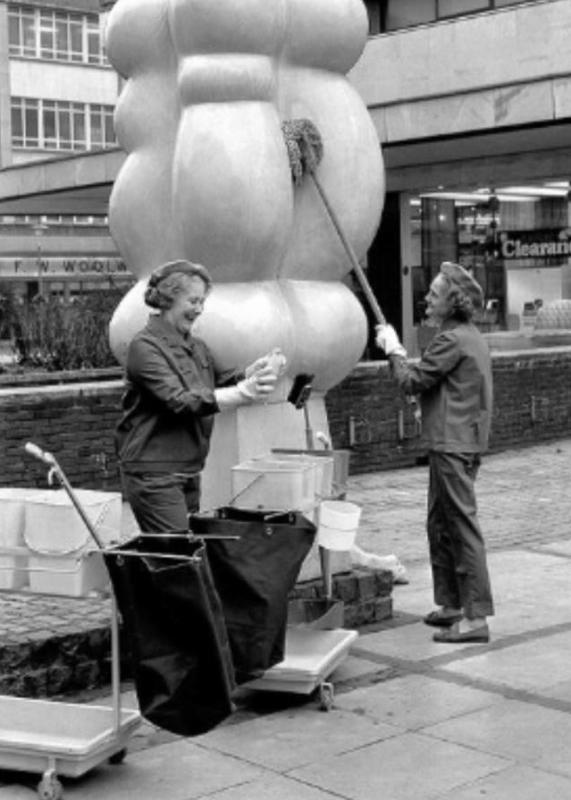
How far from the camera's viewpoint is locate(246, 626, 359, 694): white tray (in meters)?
6.19

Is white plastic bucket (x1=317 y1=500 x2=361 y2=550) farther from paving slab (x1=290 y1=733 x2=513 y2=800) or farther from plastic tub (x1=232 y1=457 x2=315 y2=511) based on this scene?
paving slab (x1=290 y1=733 x2=513 y2=800)

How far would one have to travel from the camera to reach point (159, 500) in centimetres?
595

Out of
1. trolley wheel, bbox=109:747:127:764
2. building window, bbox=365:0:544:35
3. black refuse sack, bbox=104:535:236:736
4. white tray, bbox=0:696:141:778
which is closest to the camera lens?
black refuse sack, bbox=104:535:236:736

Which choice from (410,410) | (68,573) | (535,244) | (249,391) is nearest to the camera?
(68,573)

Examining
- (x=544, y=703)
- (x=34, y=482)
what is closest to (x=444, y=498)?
(x=544, y=703)

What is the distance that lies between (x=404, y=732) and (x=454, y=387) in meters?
1.99

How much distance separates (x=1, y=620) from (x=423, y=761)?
7.57 feet

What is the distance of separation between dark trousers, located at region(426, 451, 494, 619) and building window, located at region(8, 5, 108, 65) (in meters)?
61.8

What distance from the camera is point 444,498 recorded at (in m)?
7.34

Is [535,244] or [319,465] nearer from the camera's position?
[319,465]

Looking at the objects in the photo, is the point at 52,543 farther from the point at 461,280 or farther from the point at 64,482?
the point at 461,280

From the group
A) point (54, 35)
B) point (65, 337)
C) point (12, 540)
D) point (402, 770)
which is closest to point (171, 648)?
point (12, 540)

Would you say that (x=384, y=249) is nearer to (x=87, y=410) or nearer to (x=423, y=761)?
(x=87, y=410)

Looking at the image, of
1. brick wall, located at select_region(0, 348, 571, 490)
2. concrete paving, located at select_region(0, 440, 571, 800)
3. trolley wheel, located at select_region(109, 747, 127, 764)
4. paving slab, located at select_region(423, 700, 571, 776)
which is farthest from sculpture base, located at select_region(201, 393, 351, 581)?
brick wall, located at select_region(0, 348, 571, 490)
